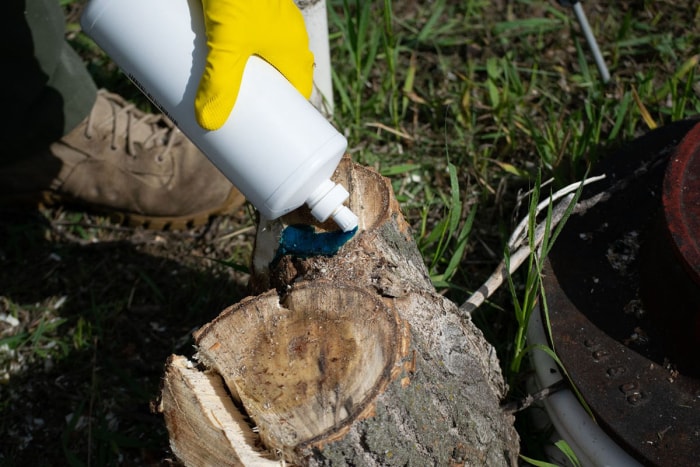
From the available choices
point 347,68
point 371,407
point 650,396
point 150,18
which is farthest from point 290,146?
point 347,68

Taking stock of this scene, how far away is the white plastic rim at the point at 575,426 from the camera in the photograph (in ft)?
4.33

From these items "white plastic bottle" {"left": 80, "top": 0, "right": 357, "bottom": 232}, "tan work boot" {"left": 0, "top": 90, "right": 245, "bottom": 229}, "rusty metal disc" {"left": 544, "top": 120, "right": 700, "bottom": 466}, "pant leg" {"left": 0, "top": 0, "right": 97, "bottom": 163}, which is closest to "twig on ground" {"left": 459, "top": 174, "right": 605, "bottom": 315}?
"rusty metal disc" {"left": 544, "top": 120, "right": 700, "bottom": 466}

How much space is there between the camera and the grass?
5.74 feet

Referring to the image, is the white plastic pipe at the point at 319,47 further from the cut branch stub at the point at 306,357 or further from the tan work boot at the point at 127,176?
the cut branch stub at the point at 306,357

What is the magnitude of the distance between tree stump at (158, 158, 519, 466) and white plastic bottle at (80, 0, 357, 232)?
0.58 ft

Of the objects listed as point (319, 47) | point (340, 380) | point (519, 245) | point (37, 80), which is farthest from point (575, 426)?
point (37, 80)

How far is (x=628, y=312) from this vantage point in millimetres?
1427

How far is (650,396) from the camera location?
1.32 meters

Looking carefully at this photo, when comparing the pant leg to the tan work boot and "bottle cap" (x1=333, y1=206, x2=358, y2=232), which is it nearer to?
the tan work boot

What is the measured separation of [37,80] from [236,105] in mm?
1029

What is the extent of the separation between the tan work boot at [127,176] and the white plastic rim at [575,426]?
3.47 ft

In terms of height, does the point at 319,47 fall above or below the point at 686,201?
above

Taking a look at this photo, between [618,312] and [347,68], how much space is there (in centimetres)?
127

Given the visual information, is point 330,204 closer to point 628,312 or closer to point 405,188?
point 628,312
